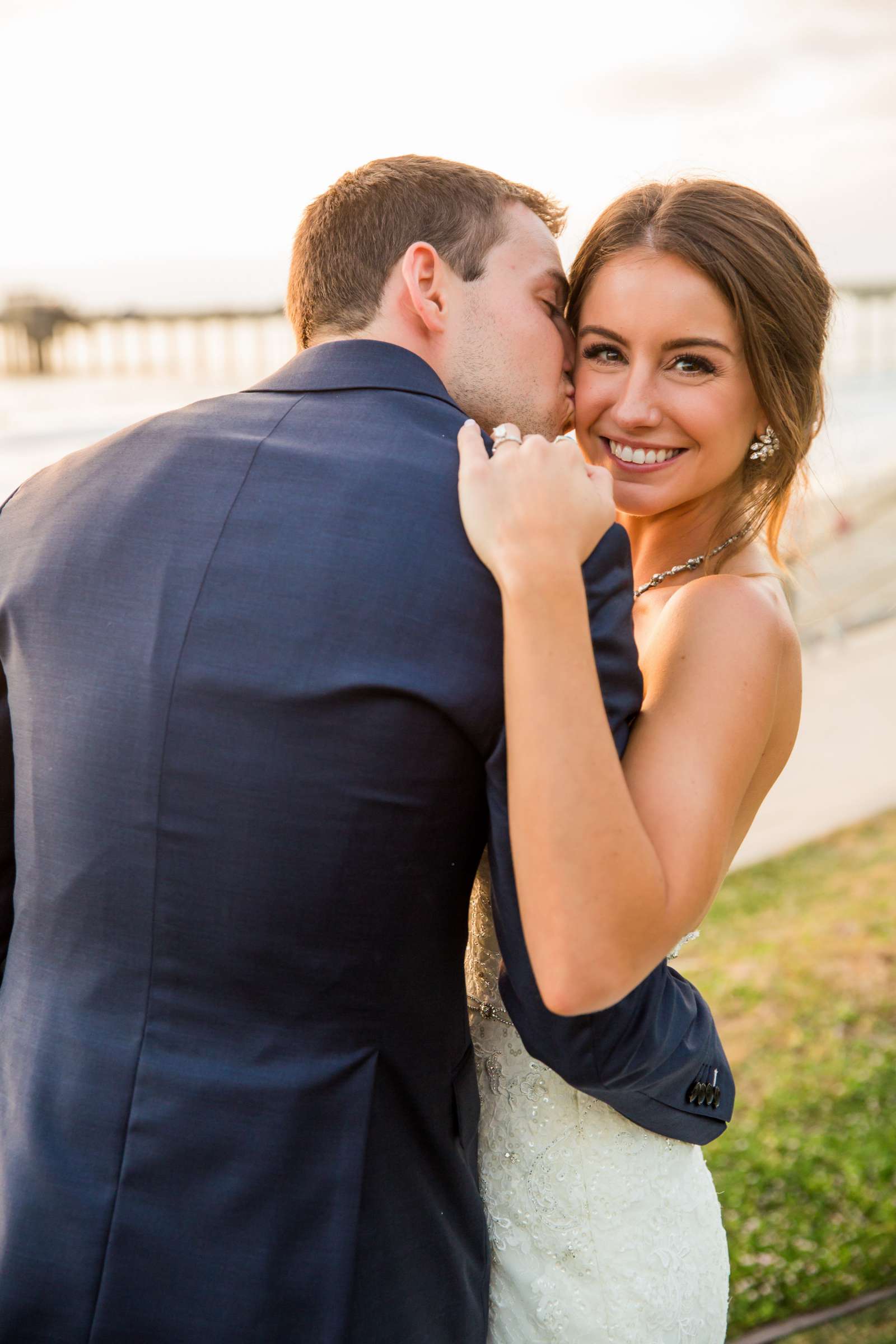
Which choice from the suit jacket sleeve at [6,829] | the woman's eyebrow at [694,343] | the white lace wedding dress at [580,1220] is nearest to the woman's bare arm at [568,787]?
the white lace wedding dress at [580,1220]

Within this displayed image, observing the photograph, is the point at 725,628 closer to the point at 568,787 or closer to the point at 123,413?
the point at 568,787

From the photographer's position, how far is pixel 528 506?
137 cm

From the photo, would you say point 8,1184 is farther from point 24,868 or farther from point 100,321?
point 100,321

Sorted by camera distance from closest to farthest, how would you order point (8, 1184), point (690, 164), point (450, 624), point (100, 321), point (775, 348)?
point (450, 624) → point (8, 1184) → point (775, 348) → point (690, 164) → point (100, 321)

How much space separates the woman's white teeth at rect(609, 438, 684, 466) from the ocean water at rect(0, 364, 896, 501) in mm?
14963

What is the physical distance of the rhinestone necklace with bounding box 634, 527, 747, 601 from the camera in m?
2.33

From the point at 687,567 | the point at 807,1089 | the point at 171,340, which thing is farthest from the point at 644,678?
the point at 171,340

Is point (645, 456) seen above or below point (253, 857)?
above

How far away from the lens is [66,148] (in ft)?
82.2

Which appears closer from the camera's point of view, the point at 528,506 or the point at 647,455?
the point at 528,506

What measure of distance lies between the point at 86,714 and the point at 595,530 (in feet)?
2.10

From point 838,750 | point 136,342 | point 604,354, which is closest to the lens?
point 604,354

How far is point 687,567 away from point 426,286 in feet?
2.75

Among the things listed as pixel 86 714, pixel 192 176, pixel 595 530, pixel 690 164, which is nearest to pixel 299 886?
pixel 86 714
